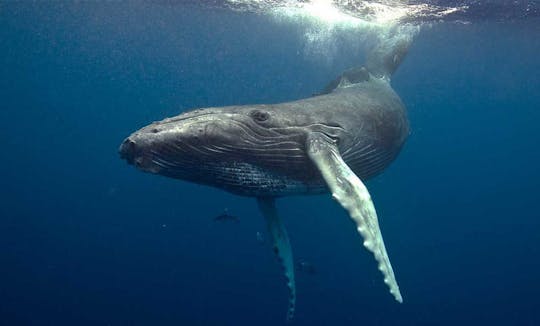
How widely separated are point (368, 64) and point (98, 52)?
243 feet

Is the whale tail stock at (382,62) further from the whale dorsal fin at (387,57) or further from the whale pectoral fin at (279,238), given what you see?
the whale pectoral fin at (279,238)

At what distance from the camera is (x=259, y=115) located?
5492 mm

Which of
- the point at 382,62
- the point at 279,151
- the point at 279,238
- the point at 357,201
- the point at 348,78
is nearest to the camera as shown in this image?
the point at 357,201

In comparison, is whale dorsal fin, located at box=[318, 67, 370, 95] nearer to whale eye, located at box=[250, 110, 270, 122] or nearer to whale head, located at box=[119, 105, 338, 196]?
whale head, located at box=[119, 105, 338, 196]

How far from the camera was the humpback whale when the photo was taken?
4.54m

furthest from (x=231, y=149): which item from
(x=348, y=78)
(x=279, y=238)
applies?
(x=348, y=78)

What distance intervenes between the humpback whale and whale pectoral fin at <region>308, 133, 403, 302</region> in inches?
0.5

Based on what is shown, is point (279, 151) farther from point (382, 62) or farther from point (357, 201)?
point (382, 62)

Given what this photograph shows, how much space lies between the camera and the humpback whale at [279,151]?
14.9ft

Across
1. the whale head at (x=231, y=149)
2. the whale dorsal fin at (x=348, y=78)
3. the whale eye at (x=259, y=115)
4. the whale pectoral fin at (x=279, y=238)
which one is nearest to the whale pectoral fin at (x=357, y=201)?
the whale head at (x=231, y=149)

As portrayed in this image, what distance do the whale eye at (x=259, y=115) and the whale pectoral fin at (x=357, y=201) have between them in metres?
0.76

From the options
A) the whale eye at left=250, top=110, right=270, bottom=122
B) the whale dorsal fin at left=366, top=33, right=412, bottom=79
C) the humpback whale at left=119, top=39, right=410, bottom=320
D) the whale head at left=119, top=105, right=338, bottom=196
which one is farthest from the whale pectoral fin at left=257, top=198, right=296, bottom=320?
the whale dorsal fin at left=366, top=33, right=412, bottom=79

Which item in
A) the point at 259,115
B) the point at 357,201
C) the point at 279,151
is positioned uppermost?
the point at 259,115

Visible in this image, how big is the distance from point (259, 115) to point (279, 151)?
0.55 metres
